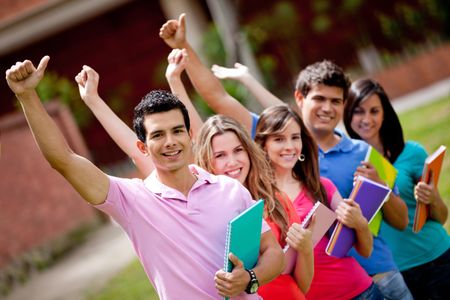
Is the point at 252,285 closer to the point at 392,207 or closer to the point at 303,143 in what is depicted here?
the point at 303,143

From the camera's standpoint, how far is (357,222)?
2920 mm

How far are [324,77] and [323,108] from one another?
17 cm

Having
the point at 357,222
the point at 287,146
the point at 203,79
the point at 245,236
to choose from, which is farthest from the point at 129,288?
the point at 245,236

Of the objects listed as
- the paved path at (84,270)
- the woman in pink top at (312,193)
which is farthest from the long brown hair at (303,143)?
the paved path at (84,270)

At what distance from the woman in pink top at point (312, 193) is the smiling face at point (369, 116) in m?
0.65

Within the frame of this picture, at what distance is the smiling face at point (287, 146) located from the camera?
3.11m

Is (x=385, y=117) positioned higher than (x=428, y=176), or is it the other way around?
(x=385, y=117)

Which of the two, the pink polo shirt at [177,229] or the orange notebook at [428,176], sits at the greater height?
the pink polo shirt at [177,229]

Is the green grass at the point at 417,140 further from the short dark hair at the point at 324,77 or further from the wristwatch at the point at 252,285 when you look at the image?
the wristwatch at the point at 252,285

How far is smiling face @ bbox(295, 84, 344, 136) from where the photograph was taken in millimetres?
3498

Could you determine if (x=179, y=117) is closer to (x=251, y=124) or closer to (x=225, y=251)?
(x=225, y=251)

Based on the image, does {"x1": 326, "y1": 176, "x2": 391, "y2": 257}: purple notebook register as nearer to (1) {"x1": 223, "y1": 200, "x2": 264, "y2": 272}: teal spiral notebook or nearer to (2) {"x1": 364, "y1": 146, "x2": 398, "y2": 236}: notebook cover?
(2) {"x1": 364, "y1": 146, "x2": 398, "y2": 236}: notebook cover

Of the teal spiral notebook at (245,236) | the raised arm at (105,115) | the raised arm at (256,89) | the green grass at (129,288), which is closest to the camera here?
the teal spiral notebook at (245,236)

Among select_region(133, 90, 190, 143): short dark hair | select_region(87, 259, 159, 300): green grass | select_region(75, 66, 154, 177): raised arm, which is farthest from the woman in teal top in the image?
select_region(87, 259, 159, 300): green grass
